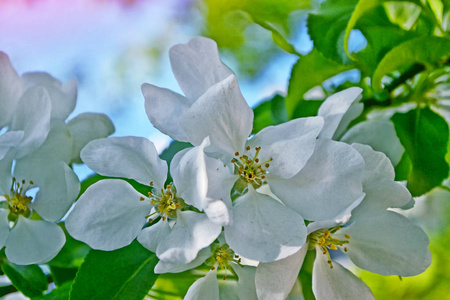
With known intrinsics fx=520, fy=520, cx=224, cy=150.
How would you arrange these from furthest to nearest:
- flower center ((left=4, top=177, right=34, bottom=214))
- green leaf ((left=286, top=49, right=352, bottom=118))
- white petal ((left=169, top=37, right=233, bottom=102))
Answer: green leaf ((left=286, top=49, right=352, bottom=118)) → flower center ((left=4, top=177, right=34, bottom=214)) → white petal ((left=169, top=37, right=233, bottom=102))

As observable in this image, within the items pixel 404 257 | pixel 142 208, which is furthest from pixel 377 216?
pixel 142 208

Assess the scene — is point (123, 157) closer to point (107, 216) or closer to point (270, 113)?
point (107, 216)

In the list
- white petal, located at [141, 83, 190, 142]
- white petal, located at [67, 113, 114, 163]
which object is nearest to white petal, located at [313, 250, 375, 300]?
white petal, located at [141, 83, 190, 142]

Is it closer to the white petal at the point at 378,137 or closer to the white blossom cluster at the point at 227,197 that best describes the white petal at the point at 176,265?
the white blossom cluster at the point at 227,197

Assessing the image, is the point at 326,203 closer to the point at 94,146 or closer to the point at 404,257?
the point at 404,257

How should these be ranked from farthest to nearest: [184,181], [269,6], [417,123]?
[269,6] < [417,123] < [184,181]

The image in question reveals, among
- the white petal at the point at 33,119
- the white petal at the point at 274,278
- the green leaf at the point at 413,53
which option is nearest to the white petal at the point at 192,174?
the white petal at the point at 274,278

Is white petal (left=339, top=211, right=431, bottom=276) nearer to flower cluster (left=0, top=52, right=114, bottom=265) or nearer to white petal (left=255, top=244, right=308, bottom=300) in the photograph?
white petal (left=255, top=244, right=308, bottom=300)
